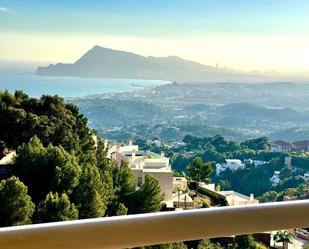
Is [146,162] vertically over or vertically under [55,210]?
under

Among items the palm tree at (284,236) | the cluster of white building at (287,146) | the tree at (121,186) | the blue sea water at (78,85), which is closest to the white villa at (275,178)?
the cluster of white building at (287,146)

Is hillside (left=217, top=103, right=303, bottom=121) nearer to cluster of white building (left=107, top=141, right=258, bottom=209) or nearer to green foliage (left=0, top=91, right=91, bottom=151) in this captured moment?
cluster of white building (left=107, top=141, right=258, bottom=209)

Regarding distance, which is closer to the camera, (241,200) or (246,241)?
(246,241)

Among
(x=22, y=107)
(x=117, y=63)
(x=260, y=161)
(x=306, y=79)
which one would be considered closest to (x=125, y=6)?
(x=117, y=63)

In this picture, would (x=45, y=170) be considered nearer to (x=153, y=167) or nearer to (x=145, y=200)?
(x=145, y=200)

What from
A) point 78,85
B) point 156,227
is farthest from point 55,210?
point 156,227

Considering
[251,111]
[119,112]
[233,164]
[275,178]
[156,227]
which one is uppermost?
[156,227]

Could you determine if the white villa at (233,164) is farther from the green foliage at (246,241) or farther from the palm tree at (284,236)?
the green foliage at (246,241)
